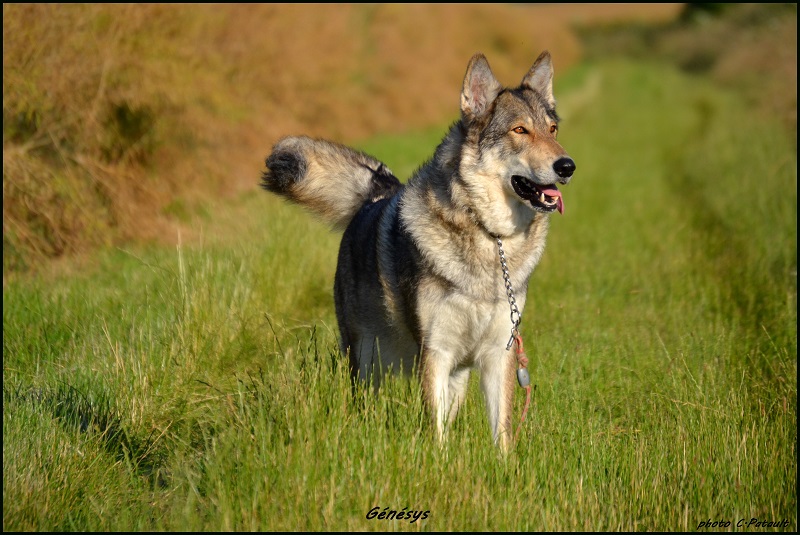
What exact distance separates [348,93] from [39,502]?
14923 mm

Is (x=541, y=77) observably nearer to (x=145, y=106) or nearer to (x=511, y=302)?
(x=511, y=302)

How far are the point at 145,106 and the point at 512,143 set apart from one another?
621cm

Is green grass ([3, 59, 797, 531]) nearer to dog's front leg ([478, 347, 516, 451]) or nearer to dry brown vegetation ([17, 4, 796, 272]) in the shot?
dog's front leg ([478, 347, 516, 451])

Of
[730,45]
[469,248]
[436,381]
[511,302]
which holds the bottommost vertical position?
[436,381]

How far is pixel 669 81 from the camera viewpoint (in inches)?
1506

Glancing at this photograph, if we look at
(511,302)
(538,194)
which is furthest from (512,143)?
(511,302)

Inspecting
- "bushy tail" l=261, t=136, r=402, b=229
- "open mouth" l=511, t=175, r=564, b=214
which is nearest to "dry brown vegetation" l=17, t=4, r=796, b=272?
"bushy tail" l=261, t=136, r=402, b=229

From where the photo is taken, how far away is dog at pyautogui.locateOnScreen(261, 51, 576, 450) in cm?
438

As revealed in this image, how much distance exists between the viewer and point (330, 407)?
3807 mm

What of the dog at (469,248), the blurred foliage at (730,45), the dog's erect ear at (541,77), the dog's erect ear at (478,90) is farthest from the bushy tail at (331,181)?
the blurred foliage at (730,45)

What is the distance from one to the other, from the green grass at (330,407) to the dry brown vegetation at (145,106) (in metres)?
0.79

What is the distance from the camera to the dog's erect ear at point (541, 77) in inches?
193

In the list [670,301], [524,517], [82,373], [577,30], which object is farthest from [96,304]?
[577,30]

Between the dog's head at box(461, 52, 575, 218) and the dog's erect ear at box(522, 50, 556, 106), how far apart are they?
0.24 m
